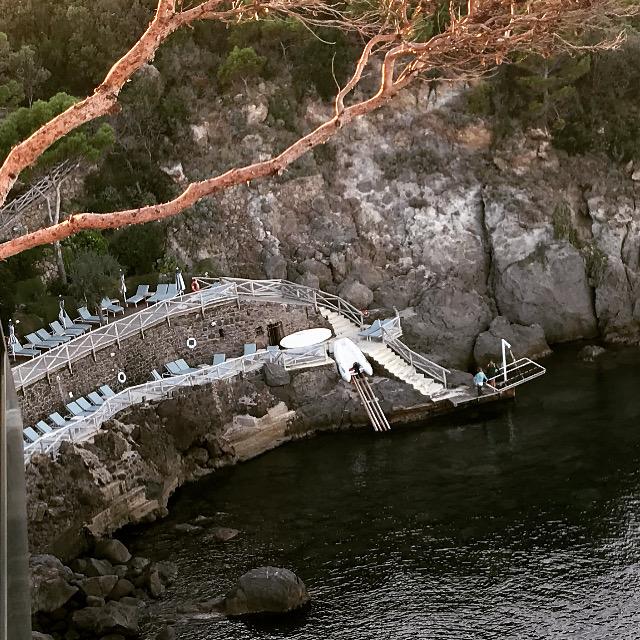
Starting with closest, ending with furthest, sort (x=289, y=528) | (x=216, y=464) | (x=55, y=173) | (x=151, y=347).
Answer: (x=289, y=528)
(x=216, y=464)
(x=151, y=347)
(x=55, y=173)

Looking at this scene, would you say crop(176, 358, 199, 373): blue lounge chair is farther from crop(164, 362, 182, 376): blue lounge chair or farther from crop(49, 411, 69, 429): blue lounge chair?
crop(49, 411, 69, 429): blue lounge chair

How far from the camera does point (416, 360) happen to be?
32750mm

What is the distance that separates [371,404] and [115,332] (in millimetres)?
9165

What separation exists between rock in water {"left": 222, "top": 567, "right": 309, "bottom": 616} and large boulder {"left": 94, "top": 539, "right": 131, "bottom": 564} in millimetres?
3550

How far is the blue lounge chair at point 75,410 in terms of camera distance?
25938 millimetres

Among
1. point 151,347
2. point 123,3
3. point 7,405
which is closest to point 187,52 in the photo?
point 123,3

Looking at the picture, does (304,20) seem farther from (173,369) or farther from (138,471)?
Answer: (173,369)

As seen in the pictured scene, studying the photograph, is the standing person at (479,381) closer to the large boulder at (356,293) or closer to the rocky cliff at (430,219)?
the rocky cliff at (430,219)

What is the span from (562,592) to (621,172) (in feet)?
88.7

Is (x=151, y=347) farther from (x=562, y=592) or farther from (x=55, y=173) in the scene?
(x=562, y=592)

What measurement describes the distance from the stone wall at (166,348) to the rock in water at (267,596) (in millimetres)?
8956

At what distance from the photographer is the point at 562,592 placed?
19.1m

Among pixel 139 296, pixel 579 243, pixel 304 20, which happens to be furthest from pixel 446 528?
pixel 579 243

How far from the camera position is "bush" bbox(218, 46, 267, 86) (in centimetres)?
3875
